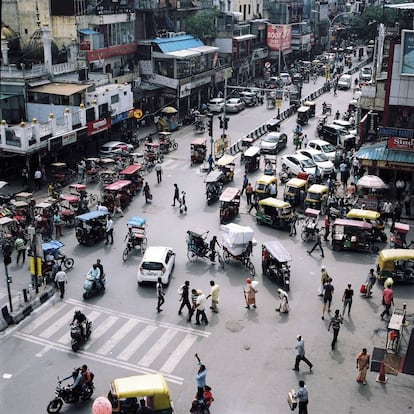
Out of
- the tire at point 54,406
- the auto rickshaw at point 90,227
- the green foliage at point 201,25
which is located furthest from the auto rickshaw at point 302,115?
the tire at point 54,406

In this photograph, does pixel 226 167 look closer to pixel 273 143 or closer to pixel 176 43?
pixel 273 143

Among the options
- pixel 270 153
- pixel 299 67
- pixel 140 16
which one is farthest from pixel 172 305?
pixel 299 67

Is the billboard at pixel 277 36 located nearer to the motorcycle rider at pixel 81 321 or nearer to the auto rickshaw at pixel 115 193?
the auto rickshaw at pixel 115 193

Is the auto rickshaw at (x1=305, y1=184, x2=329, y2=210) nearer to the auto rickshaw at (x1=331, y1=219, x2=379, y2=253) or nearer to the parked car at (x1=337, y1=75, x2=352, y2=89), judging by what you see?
the auto rickshaw at (x1=331, y1=219, x2=379, y2=253)

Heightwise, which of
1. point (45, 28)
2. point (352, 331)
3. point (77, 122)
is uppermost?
point (45, 28)

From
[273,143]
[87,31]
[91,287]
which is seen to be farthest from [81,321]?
[87,31]

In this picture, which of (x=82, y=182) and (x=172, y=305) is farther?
(x=82, y=182)

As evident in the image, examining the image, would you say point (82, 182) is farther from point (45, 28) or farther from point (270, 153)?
point (270, 153)

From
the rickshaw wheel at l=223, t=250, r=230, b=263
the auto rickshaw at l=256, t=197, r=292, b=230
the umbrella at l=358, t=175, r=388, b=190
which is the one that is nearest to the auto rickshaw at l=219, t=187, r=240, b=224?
the auto rickshaw at l=256, t=197, r=292, b=230
